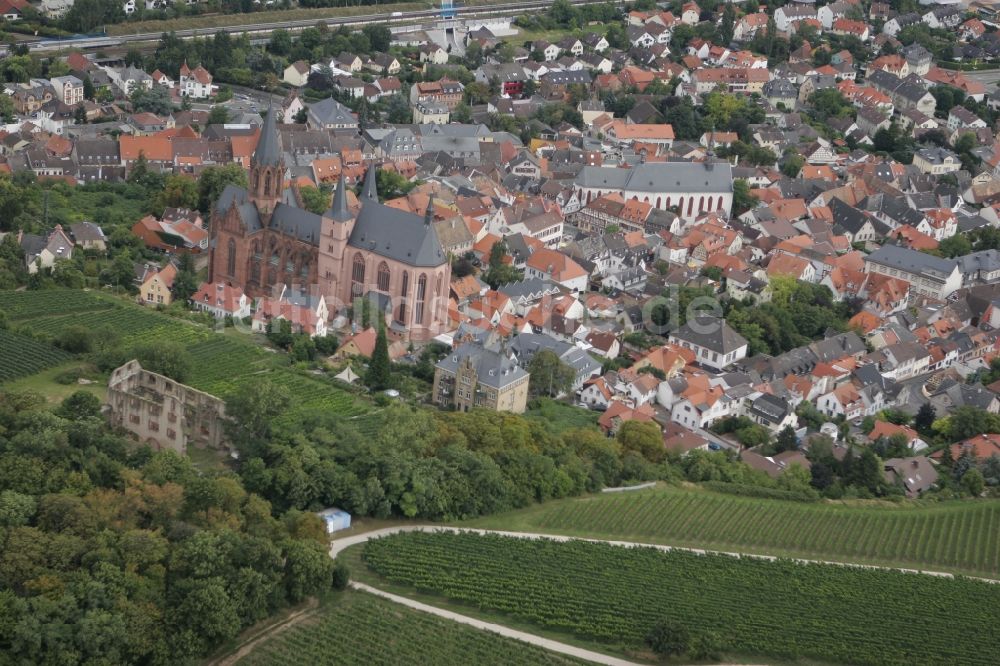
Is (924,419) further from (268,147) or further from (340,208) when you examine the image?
(268,147)

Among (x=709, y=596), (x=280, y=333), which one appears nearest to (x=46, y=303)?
(x=280, y=333)

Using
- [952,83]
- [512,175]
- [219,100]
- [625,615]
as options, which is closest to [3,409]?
[625,615]

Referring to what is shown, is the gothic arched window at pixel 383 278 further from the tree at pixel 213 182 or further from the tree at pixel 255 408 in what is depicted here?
the tree at pixel 255 408

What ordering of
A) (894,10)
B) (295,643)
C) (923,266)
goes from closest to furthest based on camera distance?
1. (295,643)
2. (923,266)
3. (894,10)

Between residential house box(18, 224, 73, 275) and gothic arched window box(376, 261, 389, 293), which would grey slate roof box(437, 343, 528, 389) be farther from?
Answer: residential house box(18, 224, 73, 275)

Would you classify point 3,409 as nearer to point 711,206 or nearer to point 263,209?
point 263,209

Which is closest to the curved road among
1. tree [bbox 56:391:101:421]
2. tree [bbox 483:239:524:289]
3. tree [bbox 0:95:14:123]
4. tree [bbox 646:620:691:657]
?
tree [bbox 646:620:691:657]
